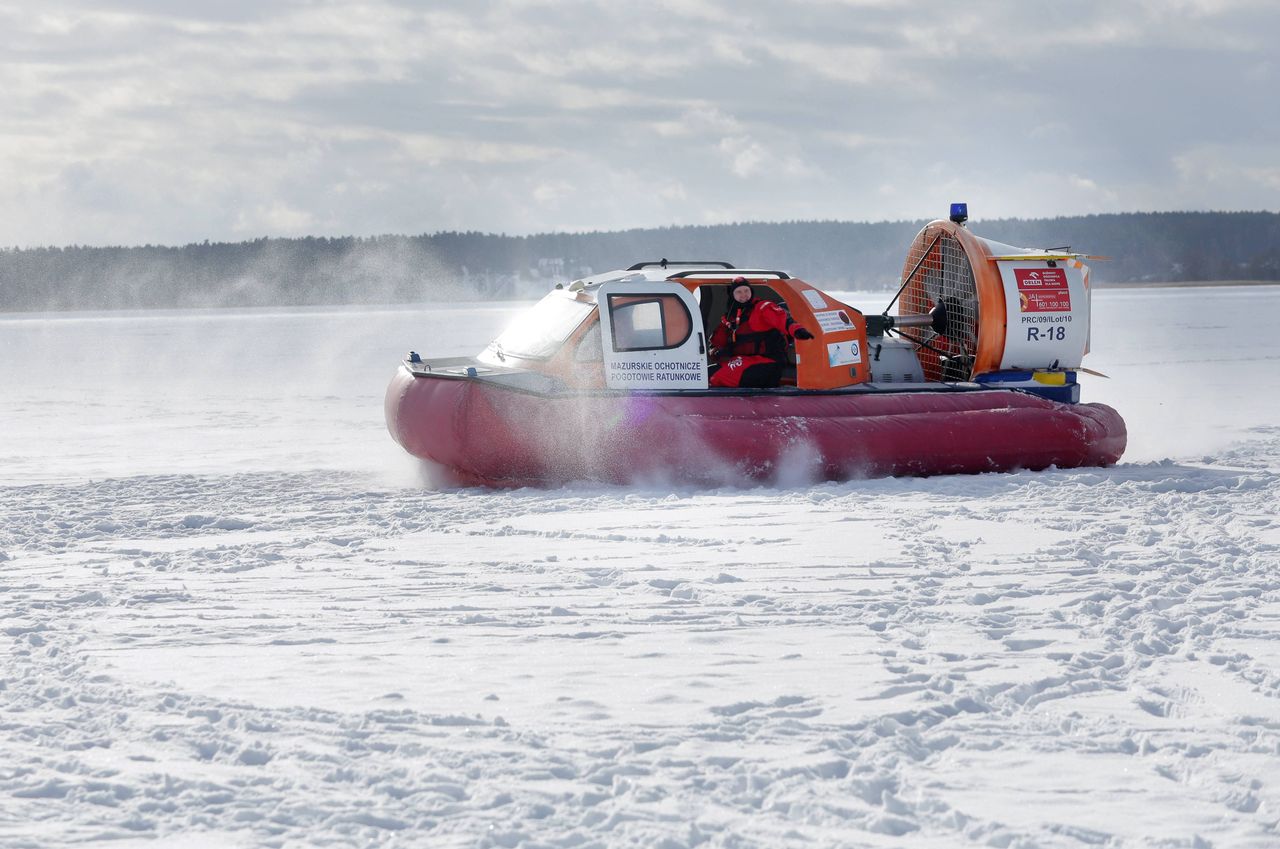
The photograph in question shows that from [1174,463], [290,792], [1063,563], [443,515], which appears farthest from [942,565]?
[1174,463]

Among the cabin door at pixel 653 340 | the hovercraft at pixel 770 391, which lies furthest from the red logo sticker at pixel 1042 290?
the cabin door at pixel 653 340

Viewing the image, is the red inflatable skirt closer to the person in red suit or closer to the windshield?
the person in red suit

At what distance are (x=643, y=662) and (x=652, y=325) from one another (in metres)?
3.76

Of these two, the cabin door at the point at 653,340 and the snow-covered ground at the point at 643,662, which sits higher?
the cabin door at the point at 653,340

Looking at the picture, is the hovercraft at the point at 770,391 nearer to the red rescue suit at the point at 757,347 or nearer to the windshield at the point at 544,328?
the windshield at the point at 544,328

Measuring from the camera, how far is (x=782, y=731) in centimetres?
351

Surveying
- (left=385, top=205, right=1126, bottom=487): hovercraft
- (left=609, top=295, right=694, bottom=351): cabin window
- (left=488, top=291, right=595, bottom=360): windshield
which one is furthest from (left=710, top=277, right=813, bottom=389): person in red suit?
(left=488, top=291, right=595, bottom=360): windshield

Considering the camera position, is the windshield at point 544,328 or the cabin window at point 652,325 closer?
the cabin window at point 652,325

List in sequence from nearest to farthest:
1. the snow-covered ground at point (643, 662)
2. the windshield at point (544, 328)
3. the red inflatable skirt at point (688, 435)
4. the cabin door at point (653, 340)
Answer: the snow-covered ground at point (643, 662) → the red inflatable skirt at point (688, 435) → the cabin door at point (653, 340) → the windshield at point (544, 328)

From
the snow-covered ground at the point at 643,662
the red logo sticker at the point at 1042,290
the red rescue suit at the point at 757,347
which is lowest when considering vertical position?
the snow-covered ground at the point at 643,662

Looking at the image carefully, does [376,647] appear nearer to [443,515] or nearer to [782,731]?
[782,731]

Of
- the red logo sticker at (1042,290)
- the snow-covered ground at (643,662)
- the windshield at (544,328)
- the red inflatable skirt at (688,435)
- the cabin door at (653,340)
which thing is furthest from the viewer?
the red logo sticker at (1042,290)

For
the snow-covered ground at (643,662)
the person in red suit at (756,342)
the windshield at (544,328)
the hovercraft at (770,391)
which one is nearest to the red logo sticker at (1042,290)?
the hovercraft at (770,391)

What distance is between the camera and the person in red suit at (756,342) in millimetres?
7875
